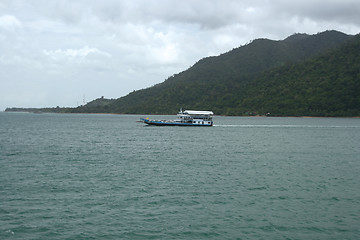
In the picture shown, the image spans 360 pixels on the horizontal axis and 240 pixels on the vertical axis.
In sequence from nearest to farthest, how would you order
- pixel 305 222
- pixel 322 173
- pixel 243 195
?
1. pixel 305 222
2. pixel 243 195
3. pixel 322 173

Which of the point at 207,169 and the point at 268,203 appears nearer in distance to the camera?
the point at 268,203

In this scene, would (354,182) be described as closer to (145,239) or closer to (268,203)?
(268,203)

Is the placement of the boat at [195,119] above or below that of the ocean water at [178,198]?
above

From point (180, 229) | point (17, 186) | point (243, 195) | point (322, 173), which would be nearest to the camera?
point (180, 229)

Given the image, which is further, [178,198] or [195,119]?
[195,119]

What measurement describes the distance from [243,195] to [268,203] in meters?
3.27

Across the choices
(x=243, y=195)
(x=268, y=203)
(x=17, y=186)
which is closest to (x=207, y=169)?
(x=243, y=195)

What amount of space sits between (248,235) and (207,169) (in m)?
24.8

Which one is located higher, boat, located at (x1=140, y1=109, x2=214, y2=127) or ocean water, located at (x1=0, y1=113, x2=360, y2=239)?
boat, located at (x1=140, y1=109, x2=214, y2=127)

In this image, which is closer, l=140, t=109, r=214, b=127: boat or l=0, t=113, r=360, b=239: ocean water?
l=0, t=113, r=360, b=239: ocean water

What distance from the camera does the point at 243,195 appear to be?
113 ft

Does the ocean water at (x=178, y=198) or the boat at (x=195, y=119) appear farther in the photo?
the boat at (x=195, y=119)

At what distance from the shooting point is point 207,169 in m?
49.1

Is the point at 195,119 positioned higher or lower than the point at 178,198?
higher
